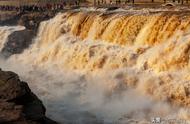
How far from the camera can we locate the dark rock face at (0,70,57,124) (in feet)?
35.2

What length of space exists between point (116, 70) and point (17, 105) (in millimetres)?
7753

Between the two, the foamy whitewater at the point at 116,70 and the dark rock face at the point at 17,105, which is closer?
the dark rock face at the point at 17,105

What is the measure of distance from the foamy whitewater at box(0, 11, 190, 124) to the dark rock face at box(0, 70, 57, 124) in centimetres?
178

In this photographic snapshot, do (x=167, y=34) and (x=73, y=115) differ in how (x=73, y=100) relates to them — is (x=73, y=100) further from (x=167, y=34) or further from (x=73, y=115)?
(x=167, y=34)

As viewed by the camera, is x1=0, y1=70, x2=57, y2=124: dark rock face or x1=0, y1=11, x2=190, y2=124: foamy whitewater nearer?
x1=0, y1=70, x2=57, y2=124: dark rock face

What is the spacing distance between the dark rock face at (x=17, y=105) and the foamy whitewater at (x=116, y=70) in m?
1.78

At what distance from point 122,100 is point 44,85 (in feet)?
15.1

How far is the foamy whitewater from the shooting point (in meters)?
14.4

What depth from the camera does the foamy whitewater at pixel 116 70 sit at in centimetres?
1445

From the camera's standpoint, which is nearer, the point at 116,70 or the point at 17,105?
the point at 17,105

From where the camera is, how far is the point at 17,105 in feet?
36.8

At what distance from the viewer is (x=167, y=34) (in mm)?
17719

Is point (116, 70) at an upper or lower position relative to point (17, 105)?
lower

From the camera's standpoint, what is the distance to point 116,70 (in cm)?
1842
